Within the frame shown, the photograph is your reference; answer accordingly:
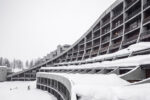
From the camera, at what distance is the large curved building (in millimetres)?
17763

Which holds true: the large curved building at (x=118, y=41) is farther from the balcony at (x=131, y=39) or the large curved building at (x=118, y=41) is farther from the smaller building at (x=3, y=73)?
the smaller building at (x=3, y=73)

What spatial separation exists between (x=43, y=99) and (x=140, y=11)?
1133 inches

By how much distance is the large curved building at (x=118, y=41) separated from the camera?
17.8 m

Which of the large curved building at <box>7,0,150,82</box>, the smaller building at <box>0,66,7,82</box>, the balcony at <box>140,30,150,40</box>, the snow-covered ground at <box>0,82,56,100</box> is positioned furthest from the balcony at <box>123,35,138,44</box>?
the smaller building at <box>0,66,7,82</box>

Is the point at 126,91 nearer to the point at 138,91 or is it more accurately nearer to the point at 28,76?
the point at 138,91

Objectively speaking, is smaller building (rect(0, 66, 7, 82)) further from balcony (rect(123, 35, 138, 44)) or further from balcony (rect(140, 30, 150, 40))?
balcony (rect(140, 30, 150, 40))

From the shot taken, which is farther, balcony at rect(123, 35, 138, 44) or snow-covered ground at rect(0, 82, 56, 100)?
snow-covered ground at rect(0, 82, 56, 100)

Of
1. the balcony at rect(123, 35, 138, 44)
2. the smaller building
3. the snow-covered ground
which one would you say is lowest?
the snow-covered ground

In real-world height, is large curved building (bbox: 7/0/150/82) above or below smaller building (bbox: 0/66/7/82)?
above

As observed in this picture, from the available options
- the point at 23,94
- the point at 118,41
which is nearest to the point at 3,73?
the point at 23,94

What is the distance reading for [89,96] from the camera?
6.67 m

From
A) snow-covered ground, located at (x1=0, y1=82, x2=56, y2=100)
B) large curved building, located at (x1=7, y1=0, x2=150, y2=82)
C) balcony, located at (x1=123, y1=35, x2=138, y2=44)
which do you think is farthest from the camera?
snow-covered ground, located at (x1=0, y1=82, x2=56, y2=100)

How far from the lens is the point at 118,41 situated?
37.7 metres

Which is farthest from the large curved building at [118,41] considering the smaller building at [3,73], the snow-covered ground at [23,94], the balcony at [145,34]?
the snow-covered ground at [23,94]
